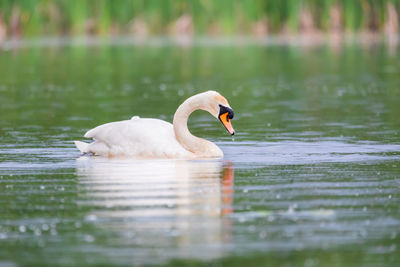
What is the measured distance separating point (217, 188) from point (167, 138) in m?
2.95

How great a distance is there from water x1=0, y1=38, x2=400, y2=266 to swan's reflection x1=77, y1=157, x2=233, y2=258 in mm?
14

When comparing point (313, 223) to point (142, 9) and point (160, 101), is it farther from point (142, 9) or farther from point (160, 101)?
point (142, 9)

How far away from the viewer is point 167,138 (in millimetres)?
13414

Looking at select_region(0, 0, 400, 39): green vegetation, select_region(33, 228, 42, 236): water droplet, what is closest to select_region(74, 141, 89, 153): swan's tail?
select_region(33, 228, 42, 236): water droplet

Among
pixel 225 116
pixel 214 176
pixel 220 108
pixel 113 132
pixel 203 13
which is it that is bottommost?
pixel 214 176

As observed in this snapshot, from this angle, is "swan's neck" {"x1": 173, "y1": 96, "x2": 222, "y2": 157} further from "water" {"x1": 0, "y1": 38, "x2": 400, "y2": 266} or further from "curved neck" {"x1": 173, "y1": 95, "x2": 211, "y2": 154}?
"water" {"x1": 0, "y1": 38, "x2": 400, "y2": 266}

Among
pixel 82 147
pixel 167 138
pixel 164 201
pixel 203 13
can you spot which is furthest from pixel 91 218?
pixel 203 13

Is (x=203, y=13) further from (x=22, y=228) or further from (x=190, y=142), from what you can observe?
(x=22, y=228)

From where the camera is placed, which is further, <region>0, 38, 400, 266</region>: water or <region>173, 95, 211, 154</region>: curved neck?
<region>173, 95, 211, 154</region>: curved neck

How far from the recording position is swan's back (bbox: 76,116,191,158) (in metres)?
13.2

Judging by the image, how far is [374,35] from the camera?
207 feet

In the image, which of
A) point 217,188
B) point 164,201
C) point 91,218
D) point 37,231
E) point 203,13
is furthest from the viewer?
point 203,13

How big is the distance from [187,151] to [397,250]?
232 inches

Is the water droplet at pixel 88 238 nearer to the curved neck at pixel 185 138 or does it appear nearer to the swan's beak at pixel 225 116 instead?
the curved neck at pixel 185 138
